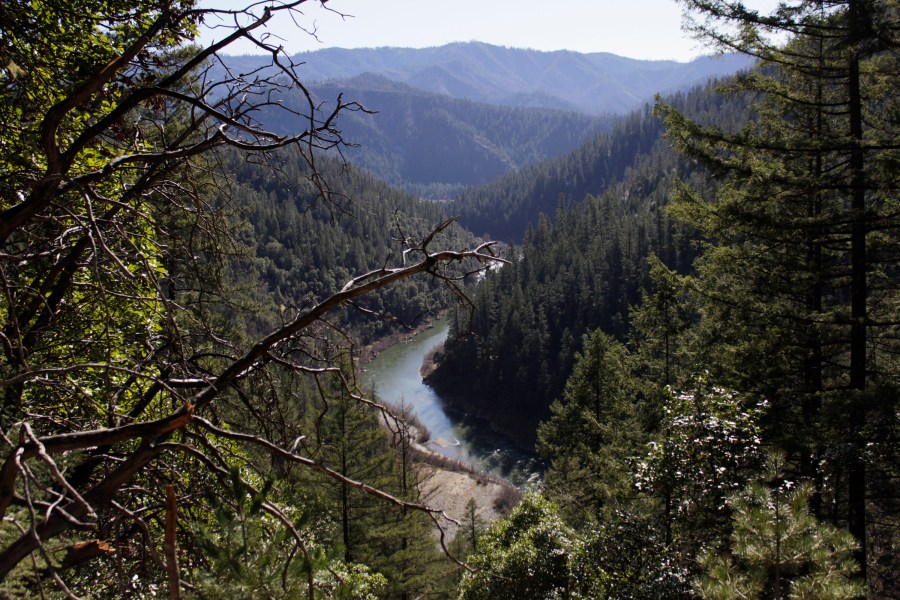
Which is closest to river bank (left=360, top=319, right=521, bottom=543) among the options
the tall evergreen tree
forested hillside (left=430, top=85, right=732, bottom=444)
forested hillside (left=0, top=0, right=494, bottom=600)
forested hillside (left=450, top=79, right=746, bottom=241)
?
forested hillside (left=430, top=85, right=732, bottom=444)

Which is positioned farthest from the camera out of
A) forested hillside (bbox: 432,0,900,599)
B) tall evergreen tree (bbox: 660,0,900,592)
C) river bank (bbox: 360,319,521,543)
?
river bank (bbox: 360,319,521,543)

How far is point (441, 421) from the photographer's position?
172 ft

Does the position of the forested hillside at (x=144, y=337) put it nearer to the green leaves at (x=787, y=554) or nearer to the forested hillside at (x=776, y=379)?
the forested hillside at (x=776, y=379)

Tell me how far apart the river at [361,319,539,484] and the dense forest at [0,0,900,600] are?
21.4 m

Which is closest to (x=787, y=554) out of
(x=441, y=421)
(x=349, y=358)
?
(x=349, y=358)

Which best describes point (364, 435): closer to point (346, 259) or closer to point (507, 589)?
point (507, 589)

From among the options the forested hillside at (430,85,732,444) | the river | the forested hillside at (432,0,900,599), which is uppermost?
the forested hillside at (432,0,900,599)

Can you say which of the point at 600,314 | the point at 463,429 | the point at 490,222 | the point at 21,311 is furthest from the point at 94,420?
the point at 490,222

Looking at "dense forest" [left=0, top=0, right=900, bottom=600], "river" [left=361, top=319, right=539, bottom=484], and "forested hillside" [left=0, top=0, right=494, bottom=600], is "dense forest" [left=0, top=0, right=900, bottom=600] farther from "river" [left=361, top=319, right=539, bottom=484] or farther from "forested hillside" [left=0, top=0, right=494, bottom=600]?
"river" [left=361, top=319, right=539, bottom=484]

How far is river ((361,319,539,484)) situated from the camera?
4328 cm

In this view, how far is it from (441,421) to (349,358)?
50.9m

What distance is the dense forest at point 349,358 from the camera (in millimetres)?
1860

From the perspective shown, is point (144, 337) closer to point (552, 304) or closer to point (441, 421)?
point (441, 421)

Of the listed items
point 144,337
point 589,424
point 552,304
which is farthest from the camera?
point 552,304
